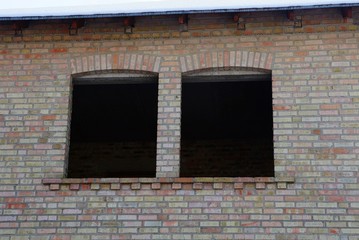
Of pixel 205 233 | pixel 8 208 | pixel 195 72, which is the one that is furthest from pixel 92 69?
pixel 205 233

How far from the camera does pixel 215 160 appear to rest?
11.9 meters

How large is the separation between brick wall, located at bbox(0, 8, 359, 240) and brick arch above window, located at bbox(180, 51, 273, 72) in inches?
0.5

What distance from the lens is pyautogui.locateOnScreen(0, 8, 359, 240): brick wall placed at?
7852 mm

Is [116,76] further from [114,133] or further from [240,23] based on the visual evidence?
[114,133]

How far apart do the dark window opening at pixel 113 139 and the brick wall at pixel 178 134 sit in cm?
232

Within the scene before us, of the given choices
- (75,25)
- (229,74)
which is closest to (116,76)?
(75,25)

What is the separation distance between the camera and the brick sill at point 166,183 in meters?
7.94

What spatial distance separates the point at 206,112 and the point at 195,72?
9.20 ft

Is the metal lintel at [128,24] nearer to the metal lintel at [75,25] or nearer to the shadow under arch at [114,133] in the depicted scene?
the metal lintel at [75,25]

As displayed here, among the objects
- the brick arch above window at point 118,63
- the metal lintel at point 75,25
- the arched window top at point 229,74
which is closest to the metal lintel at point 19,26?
the metal lintel at point 75,25

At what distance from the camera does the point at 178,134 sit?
8.36 meters

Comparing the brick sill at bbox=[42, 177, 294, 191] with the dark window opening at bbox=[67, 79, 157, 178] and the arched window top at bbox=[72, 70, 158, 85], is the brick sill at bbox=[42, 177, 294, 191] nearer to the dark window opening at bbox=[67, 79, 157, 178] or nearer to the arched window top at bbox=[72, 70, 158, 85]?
the arched window top at bbox=[72, 70, 158, 85]

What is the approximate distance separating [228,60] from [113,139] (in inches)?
173

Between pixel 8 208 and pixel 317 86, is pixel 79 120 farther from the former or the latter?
pixel 317 86
